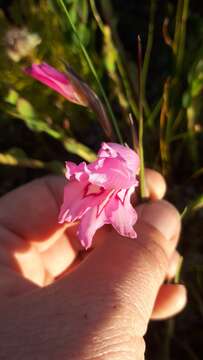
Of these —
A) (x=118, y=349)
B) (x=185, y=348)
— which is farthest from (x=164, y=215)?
(x=185, y=348)

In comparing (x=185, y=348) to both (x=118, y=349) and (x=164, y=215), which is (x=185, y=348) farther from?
(x=118, y=349)

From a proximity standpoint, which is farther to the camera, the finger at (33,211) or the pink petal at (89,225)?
the finger at (33,211)

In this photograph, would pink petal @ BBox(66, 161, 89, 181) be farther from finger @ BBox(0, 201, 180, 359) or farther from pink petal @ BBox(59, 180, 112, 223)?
finger @ BBox(0, 201, 180, 359)

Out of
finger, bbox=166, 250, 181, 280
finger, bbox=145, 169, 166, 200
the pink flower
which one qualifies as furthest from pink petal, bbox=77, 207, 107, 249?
finger, bbox=166, 250, 181, 280

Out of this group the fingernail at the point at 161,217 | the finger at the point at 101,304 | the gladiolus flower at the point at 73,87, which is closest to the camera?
the finger at the point at 101,304

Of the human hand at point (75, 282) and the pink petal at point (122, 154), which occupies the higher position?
the pink petal at point (122, 154)

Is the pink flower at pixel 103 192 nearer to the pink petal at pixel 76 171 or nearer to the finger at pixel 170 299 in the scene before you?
the pink petal at pixel 76 171

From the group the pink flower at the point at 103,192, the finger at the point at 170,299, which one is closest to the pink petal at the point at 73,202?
the pink flower at the point at 103,192
